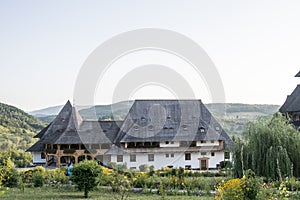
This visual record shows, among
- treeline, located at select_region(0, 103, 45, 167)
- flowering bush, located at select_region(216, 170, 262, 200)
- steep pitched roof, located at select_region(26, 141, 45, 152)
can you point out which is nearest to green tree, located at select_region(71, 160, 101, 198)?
flowering bush, located at select_region(216, 170, 262, 200)

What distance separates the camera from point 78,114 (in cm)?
3309

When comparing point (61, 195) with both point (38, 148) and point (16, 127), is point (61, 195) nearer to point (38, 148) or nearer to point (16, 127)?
point (38, 148)

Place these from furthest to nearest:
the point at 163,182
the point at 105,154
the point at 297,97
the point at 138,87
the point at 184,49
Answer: the point at 297,97, the point at 105,154, the point at 138,87, the point at 184,49, the point at 163,182

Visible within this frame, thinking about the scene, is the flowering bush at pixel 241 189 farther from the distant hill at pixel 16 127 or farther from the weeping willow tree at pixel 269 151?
the distant hill at pixel 16 127

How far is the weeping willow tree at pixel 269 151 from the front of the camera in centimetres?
1598

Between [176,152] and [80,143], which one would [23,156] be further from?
[176,152]

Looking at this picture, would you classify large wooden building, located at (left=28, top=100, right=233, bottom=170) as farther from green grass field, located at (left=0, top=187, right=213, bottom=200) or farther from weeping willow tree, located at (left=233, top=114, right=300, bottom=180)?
green grass field, located at (left=0, top=187, right=213, bottom=200)

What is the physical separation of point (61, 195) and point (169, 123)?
18723 millimetres

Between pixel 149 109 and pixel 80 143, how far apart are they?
6592 mm

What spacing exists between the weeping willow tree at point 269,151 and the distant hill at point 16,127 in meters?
23.6

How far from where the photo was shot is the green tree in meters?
14.2

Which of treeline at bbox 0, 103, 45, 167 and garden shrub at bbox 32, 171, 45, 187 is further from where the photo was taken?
treeline at bbox 0, 103, 45, 167

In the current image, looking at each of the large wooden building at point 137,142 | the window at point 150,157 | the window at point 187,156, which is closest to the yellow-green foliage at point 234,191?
the large wooden building at point 137,142

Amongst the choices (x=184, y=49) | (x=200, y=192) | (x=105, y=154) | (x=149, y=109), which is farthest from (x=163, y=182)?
(x=149, y=109)
